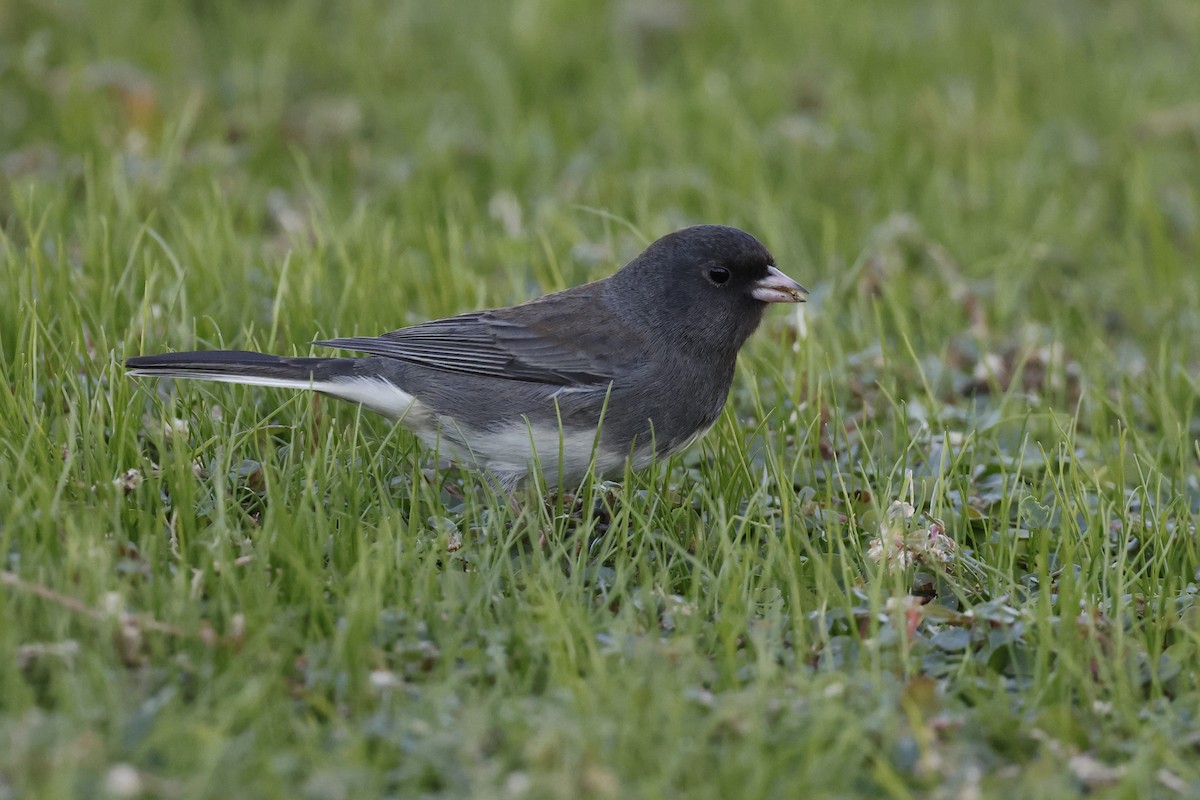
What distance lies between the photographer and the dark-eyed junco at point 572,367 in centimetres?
370

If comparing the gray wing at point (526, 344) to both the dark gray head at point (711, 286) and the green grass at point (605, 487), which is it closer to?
the dark gray head at point (711, 286)

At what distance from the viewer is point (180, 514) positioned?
3.18 metres

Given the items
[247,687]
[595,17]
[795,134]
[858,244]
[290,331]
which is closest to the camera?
[247,687]

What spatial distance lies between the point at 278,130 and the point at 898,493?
3.78m

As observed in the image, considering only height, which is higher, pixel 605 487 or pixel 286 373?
pixel 286 373

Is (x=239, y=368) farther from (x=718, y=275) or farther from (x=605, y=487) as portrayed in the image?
(x=718, y=275)

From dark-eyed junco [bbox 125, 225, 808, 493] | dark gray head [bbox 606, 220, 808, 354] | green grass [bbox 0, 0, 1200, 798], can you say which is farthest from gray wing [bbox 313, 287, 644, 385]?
green grass [bbox 0, 0, 1200, 798]

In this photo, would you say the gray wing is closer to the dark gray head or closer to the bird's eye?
the dark gray head

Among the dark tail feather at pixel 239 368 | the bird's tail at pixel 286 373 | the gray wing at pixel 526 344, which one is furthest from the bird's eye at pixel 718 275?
the dark tail feather at pixel 239 368

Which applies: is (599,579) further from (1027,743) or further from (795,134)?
(795,134)

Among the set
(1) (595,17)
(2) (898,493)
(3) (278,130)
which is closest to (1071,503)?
(2) (898,493)

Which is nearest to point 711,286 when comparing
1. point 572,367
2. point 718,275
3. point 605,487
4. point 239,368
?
point 718,275

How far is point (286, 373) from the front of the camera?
3.64 metres

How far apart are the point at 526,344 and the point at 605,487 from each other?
1.54 ft
